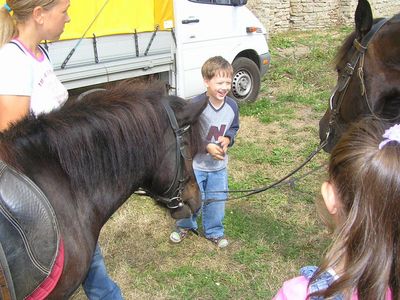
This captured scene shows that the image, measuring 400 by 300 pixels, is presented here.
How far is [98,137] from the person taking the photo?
1.84 metres

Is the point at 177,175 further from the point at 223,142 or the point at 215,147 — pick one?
the point at 223,142

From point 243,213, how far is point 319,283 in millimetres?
3022

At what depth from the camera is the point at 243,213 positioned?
417cm

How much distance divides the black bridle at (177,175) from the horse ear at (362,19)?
122cm

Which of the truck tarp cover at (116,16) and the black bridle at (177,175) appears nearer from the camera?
the black bridle at (177,175)

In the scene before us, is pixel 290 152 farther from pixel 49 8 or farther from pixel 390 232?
pixel 390 232

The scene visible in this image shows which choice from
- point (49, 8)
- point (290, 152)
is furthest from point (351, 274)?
point (290, 152)

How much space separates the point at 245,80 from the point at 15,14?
5959mm

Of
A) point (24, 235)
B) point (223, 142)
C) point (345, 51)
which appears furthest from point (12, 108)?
point (345, 51)

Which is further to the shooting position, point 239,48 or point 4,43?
point 239,48

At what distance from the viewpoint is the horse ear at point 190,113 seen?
7.02 ft

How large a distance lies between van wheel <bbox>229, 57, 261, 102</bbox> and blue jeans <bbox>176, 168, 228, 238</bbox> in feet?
13.6

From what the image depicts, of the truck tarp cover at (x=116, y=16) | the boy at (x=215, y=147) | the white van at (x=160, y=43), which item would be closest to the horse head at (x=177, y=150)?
the boy at (x=215, y=147)

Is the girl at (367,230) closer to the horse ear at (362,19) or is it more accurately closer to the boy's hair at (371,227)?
the boy's hair at (371,227)
